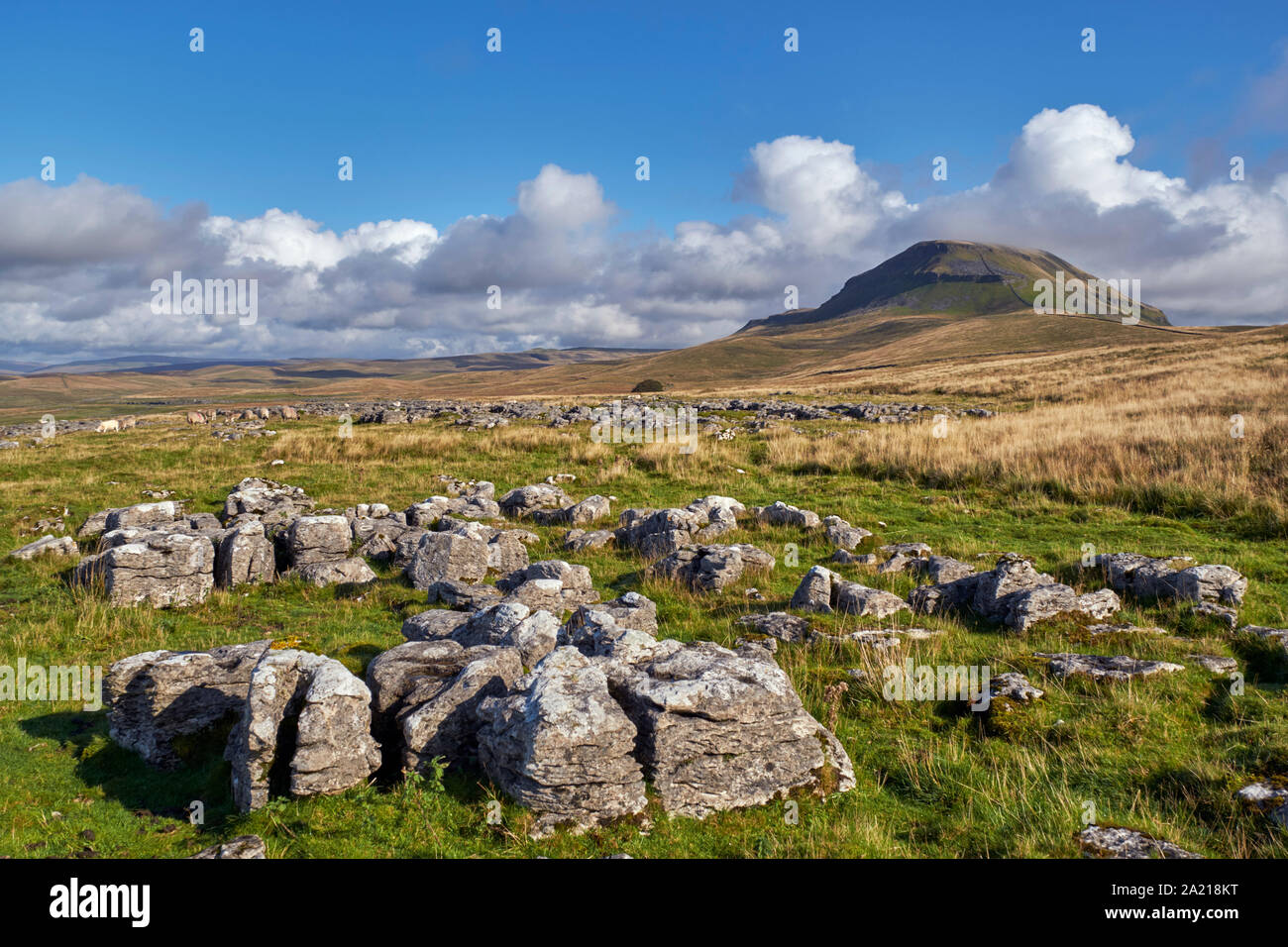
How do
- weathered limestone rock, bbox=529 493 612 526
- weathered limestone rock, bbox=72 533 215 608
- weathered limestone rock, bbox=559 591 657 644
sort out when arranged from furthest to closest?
weathered limestone rock, bbox=529 493 612 526, weathered limestone rock, bbox=72 533 215 608, weathered limestone rock, bbox=559 591 657 644

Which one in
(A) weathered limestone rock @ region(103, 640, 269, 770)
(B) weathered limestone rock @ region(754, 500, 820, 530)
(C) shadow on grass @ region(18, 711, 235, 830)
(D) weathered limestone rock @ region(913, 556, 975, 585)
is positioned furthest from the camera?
(B) weathered limestone rock @ region(754, 500, 820, 530)

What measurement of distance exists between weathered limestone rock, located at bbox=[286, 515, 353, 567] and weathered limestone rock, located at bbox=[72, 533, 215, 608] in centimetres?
155

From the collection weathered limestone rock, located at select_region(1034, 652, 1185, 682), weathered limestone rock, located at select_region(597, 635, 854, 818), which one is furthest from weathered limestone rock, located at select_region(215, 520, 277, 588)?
weathered limestone rock, located at select_region(1034, 652, 1185, 682)

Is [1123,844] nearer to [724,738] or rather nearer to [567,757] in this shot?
[724,738]

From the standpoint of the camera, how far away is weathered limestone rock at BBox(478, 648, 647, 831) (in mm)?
6008

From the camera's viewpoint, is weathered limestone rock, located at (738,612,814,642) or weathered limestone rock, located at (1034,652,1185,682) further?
weathered limestone rock, located at (738,612,814,642)

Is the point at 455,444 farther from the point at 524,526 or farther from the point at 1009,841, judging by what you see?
the point at 1009,841

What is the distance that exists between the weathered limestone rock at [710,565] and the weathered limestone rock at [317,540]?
22.5 ft

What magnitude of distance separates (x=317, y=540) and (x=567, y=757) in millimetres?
10623

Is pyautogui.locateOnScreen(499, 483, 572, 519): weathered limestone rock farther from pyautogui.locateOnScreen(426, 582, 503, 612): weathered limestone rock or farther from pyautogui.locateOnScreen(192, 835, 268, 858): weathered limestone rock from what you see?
pyautogui.locateOnScreen(192, 835, 268, 858): weathered limestone rock

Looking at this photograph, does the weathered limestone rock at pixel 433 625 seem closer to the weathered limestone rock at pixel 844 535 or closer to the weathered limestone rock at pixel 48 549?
the weathered limestone rock at pixel 844 535

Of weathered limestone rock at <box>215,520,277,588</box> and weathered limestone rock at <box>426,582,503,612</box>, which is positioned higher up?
weathered limestone rock at <box>215,520,277,588</box>

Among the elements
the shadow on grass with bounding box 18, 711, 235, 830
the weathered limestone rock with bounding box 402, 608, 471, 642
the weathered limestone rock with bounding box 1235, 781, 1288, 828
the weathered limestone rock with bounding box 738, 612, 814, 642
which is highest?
the weathered limestone rock with bounding box 402, 608, 471, 642
